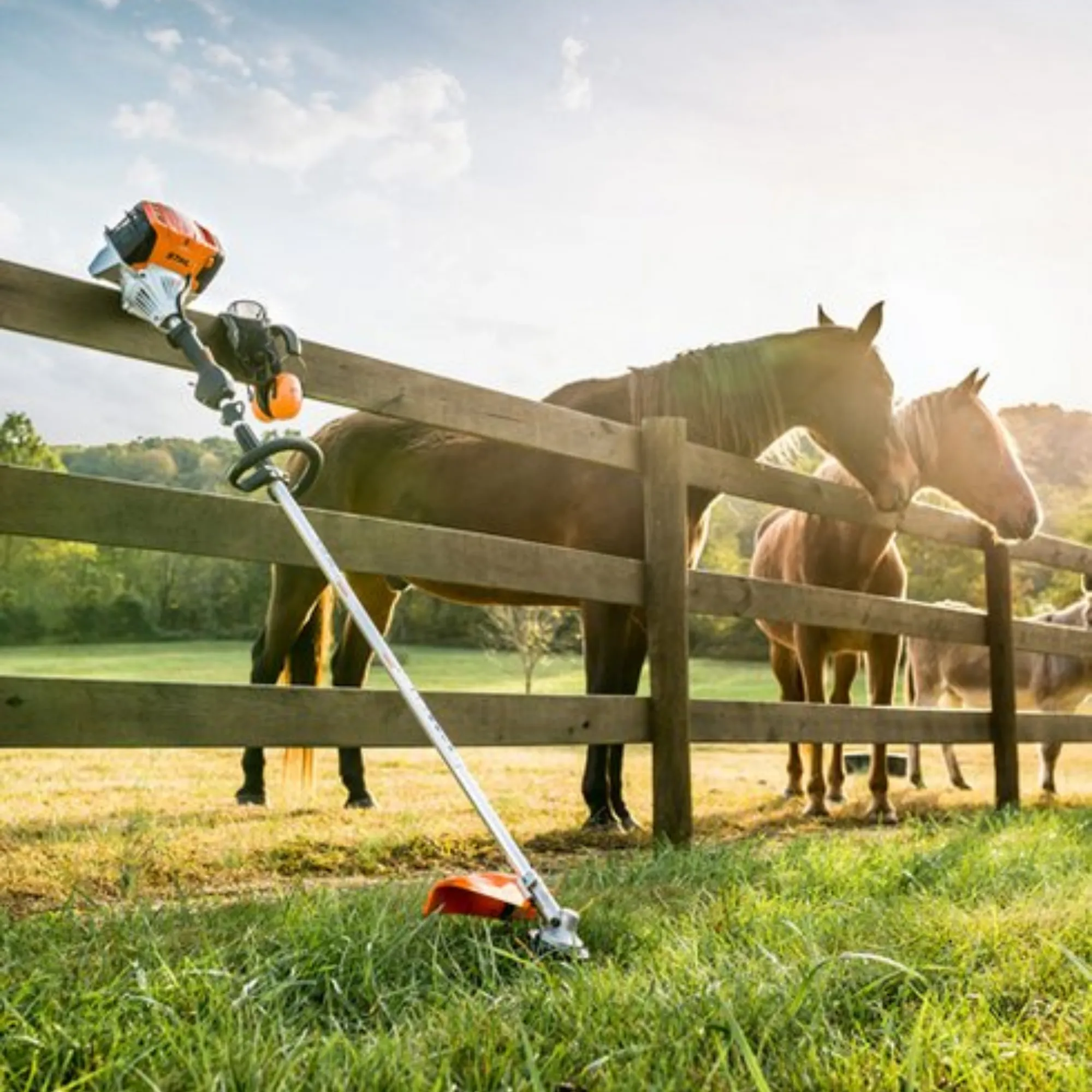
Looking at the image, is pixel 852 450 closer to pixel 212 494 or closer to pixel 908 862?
pixel 908 862

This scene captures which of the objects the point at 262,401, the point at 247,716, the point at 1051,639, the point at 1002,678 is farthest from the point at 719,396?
the point at 247,716

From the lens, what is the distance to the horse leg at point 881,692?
659 cm

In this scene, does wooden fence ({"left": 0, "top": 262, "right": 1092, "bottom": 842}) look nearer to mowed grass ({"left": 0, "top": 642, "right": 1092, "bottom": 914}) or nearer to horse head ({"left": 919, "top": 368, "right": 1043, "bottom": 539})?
mowed grass ({"left": 0, "top": 642, "right": 1092, "bottom": 914})

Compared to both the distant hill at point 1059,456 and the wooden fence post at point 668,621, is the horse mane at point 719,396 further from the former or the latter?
the distant hill at point 1059,456

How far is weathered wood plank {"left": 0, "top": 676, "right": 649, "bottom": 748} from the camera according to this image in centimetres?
301

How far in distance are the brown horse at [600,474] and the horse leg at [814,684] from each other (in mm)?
1470

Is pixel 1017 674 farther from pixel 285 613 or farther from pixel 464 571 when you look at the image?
pixel 464 571

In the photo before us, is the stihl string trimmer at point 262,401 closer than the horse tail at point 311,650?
Yes

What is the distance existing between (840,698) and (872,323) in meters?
2.94

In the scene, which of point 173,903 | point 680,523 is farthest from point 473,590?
point 173,903

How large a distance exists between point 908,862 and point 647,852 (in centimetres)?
97

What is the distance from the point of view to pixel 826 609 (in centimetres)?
557

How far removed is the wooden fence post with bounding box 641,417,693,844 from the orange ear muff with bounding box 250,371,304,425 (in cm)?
198

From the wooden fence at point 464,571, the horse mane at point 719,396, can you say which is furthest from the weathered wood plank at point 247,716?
the horse mane at point 719,396
